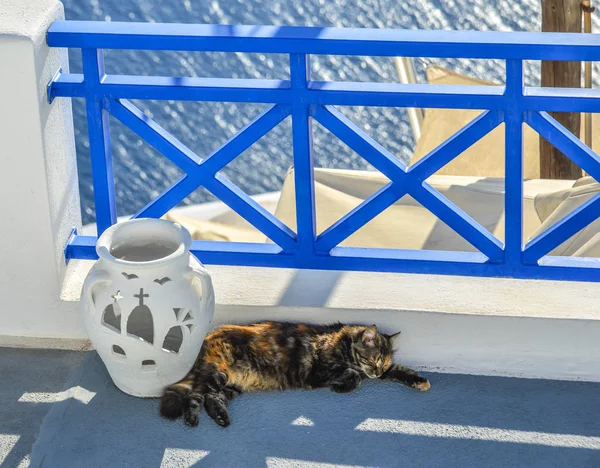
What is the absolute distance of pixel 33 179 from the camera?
3732 millimetres

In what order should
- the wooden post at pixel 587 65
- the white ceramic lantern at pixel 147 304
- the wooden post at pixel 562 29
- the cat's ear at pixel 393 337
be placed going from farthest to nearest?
the wooden post at pixel 587 65, the wooden post at pixel 562 29, the cat's ear at pixel 393 337, the white ceramic lantern at pixel 147 304

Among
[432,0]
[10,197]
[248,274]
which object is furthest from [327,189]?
[432,0]

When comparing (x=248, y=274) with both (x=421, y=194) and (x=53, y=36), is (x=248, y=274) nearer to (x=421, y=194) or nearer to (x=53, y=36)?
(x=421, y=194)

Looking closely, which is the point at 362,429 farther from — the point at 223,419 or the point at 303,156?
the point at 303,156

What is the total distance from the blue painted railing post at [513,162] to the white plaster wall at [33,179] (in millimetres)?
1525

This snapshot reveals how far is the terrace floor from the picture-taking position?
3.41 metres

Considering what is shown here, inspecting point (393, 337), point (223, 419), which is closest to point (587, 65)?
point (393, 337)

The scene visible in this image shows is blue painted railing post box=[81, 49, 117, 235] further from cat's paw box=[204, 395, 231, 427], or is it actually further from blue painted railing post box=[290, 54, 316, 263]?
cat's paw box=[204, 395, 231, 427]

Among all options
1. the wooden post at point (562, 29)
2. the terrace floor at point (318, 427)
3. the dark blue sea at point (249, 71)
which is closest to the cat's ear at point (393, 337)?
the terrace floor at point (318, 427)

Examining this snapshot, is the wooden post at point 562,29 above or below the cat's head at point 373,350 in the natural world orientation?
above

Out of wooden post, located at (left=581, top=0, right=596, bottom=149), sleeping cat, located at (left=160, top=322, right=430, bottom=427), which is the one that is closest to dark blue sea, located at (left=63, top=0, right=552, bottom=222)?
wooden post, located at (left=581, top=0, right=596, bottom=149)

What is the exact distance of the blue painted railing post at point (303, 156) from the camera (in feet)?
11.7

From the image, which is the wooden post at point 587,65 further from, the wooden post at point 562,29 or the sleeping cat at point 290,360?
the sleeping cat at point 290,360

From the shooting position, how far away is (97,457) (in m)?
3.41
